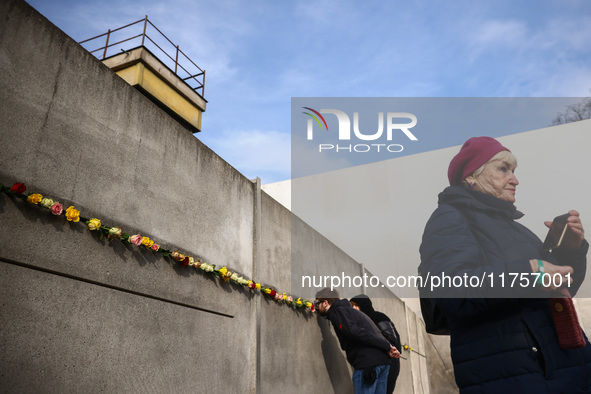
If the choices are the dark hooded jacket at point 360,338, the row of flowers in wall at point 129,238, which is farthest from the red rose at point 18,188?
the dark hooded jacket at point 360,338

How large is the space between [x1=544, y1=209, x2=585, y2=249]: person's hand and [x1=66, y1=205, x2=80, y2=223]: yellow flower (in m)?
2.43

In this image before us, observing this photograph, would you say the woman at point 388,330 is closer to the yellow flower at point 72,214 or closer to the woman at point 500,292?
the woman at point 500,292

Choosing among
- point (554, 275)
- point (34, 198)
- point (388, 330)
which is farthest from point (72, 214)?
point (388, 330)

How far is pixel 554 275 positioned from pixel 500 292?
190 mm

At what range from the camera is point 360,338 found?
4.79 metres

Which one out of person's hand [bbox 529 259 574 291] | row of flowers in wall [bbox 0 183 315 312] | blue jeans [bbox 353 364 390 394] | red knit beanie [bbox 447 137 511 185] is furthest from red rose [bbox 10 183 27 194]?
blue jeans [bbox 353 364 390 394]

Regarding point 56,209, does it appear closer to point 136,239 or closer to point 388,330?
point 136,239

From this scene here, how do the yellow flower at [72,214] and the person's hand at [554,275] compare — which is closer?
the person's hand at [554,275]

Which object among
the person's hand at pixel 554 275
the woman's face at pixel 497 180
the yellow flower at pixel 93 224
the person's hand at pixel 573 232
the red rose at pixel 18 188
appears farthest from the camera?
the yellow flower at pixel 93 224

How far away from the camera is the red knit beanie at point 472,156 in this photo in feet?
7.23

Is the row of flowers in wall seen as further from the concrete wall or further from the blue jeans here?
the blue jeans

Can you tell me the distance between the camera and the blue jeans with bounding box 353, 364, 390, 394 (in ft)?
15.6

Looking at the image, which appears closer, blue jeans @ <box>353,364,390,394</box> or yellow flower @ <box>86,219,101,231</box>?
yellow flower @ <box>86,219,101,231</box>

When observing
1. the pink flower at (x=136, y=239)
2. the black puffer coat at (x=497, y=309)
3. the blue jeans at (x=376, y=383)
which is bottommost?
the blue jeans at (x=376, y=383)
